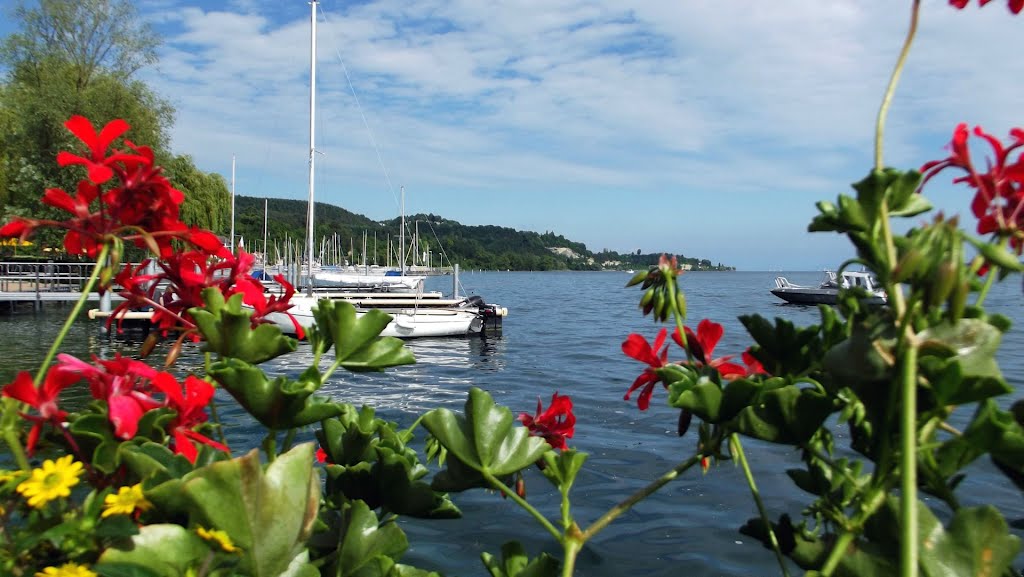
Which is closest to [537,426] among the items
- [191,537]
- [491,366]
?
[191,537]

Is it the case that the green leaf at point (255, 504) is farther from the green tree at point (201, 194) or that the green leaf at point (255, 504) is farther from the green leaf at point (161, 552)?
the green tree at point (201, 194)

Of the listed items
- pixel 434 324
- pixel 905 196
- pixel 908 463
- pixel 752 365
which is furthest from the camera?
pixel 434 324

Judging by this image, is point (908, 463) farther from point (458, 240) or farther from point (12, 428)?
point (458, 240)

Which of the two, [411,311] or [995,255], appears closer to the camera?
[995,255]

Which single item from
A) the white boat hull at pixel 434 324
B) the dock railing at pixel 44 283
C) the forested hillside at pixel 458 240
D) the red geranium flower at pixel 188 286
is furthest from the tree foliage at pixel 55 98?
the forested hillside at pixel 458 240

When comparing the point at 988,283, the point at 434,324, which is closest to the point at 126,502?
the point at 988,283

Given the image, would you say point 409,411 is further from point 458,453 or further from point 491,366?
point 458,453

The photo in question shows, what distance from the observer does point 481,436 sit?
42.4 inches

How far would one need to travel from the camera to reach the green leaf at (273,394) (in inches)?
36.9

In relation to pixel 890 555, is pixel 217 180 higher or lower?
higher

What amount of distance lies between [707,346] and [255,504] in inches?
26.5

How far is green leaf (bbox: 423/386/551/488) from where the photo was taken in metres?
1.07

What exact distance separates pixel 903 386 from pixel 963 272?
0.36 ft

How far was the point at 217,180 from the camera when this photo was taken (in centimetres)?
3262
